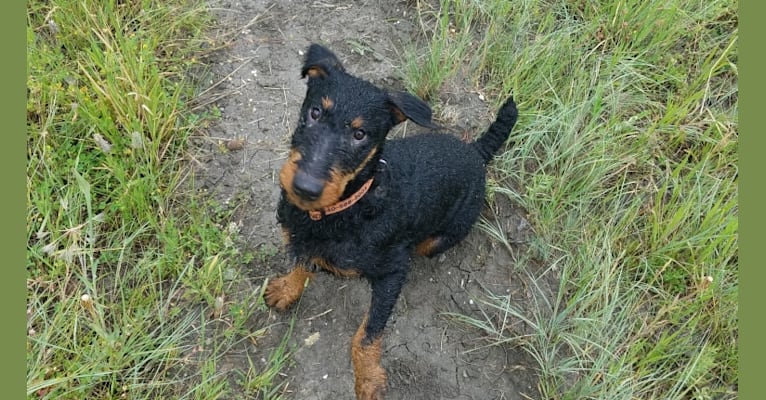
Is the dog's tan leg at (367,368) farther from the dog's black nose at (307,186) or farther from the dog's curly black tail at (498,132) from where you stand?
the dog's curly black tail at (498,132)

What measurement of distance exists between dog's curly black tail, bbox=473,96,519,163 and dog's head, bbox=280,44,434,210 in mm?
1045

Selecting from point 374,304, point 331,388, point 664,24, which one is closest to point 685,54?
point 664,24

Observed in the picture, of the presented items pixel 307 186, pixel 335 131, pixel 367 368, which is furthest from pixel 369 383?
pixel 335 131

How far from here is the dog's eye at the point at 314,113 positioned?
8.30ft

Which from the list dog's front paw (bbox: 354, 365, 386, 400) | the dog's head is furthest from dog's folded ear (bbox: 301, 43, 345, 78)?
dog's front paw (bbox: 354, 365, 386, 400)

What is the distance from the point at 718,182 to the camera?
3.77 meters

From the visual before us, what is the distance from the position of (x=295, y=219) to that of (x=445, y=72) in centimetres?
195

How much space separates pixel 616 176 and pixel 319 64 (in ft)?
8.31

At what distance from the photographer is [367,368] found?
309 centimetres

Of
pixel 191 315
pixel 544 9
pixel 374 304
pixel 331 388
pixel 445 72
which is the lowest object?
pixel 331 388

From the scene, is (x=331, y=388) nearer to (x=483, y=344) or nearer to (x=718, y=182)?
(x=483, y=344)

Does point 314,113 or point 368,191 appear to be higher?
point 314,113

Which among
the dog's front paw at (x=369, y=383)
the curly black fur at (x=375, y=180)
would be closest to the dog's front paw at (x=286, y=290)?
the curly black fur at (x=375, y=180)

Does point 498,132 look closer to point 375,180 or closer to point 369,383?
point 375,180
